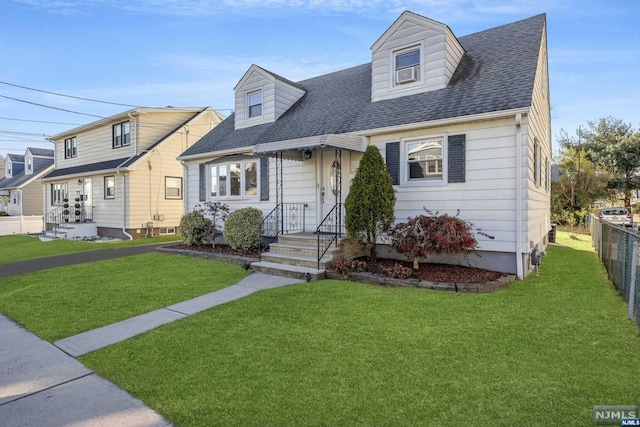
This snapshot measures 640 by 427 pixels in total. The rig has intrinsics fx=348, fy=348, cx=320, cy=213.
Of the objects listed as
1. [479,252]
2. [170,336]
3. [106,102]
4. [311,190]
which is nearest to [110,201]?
[106,102]

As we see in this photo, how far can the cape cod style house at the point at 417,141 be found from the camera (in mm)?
7238

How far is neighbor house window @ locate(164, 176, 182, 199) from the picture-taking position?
59.0ft

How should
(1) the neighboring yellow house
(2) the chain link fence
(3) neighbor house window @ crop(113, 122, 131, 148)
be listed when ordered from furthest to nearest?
1. (3) neighbor house window @ crop(113, 122, 131, 148)
2. (1) the neighboring yellow house
3. (2) the chain link fence

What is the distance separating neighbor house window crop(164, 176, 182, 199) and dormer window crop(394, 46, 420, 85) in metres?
13.3

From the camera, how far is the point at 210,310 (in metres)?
5.46

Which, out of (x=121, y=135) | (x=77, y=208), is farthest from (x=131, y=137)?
(x=77, y=208)

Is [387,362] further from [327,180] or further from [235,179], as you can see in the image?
[235,179]

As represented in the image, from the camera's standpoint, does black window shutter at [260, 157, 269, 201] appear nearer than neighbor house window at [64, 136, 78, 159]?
Yes

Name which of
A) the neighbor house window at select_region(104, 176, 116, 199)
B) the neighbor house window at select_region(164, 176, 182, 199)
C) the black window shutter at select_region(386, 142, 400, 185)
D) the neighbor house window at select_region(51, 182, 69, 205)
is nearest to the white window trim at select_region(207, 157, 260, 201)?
the black window shutter at select_region(386, 142, 400, 185)

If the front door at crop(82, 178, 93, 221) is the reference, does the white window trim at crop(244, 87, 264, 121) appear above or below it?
above

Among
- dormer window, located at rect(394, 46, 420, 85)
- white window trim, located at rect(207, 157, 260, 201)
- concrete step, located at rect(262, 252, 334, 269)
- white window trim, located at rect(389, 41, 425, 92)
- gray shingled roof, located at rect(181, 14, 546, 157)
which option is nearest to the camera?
gray shingled roof, located at rect(181, 14, 546, 157)

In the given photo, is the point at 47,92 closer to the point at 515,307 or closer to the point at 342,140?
the point at 342,140

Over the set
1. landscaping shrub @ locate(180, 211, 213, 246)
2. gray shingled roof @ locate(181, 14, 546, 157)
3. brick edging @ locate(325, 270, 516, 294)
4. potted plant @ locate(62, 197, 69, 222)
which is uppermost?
gray shingled roof @ locate(181, 14, 546, 157)

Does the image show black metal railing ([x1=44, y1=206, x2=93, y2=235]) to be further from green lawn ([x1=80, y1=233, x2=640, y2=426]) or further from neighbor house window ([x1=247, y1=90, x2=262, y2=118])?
green lawn ([x1=80, y1=233, x2=640, y2=426])
